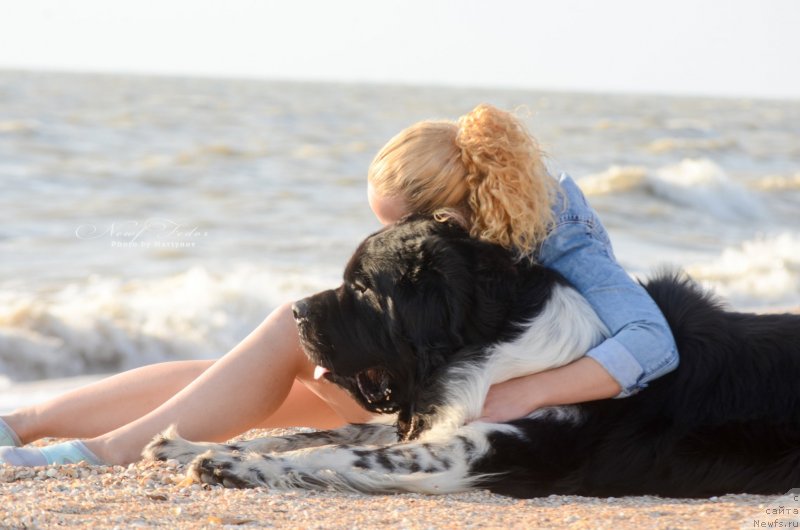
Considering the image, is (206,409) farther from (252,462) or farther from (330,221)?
(330,221)

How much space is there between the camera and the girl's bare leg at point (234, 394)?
3.30m

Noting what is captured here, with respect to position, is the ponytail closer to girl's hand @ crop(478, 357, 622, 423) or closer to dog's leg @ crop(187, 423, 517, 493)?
girl's hand @ crop(478, 357, 622, 423)

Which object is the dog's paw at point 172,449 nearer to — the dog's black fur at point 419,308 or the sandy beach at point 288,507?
the sandy beach at point 288,507

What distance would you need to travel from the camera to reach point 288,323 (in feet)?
11.2

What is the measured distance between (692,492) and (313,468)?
110 cm

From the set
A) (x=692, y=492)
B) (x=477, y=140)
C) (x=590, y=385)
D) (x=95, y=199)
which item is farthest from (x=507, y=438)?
(x=95, y=199)

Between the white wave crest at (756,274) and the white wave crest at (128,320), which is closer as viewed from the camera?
the white wave crest at (128,320)

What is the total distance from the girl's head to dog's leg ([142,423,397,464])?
2.37ft

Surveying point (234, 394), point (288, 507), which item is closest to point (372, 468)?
point (288, 507)

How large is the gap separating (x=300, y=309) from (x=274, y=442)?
505 millimetres

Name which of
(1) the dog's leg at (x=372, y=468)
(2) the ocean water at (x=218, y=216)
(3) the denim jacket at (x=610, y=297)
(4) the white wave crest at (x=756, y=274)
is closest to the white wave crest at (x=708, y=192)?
(2) the ocean water at (x=218, y=216)

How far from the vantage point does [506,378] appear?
3.05 m

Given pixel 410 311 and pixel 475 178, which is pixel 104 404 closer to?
pixel 410 311

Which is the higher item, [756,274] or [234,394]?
[234,394]
